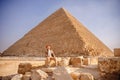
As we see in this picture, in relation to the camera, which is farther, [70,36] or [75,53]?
[70,36]

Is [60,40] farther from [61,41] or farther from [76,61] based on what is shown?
[76,61]

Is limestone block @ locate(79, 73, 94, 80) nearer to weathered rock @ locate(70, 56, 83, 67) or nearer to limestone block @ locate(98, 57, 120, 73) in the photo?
limestone block @ locate(98, 57, 120, 73)

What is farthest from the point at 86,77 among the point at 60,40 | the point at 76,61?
the point at 60,40

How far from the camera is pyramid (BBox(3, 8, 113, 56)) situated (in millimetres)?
44881

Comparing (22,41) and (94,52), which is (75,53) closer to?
(94,52)

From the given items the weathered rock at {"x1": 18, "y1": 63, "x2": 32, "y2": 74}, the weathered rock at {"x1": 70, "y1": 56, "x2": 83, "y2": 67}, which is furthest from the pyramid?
the weathered rock at {"x1": 18, "y1": 63, "x2": 32, "y2": 74}

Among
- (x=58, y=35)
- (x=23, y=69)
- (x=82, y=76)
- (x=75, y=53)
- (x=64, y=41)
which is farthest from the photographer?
(x=58, y=35)

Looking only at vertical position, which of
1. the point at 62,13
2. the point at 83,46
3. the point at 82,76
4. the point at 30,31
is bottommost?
the point at 82,76

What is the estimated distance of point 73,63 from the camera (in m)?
7.74

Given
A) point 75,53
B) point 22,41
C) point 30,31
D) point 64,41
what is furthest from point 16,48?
point 75,53

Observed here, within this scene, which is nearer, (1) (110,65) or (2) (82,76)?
(1) (110,65)

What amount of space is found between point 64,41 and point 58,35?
4017 millimetres

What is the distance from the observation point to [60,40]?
49.6 m

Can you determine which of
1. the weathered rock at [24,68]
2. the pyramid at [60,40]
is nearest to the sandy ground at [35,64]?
the weathered rock at [24,68]
